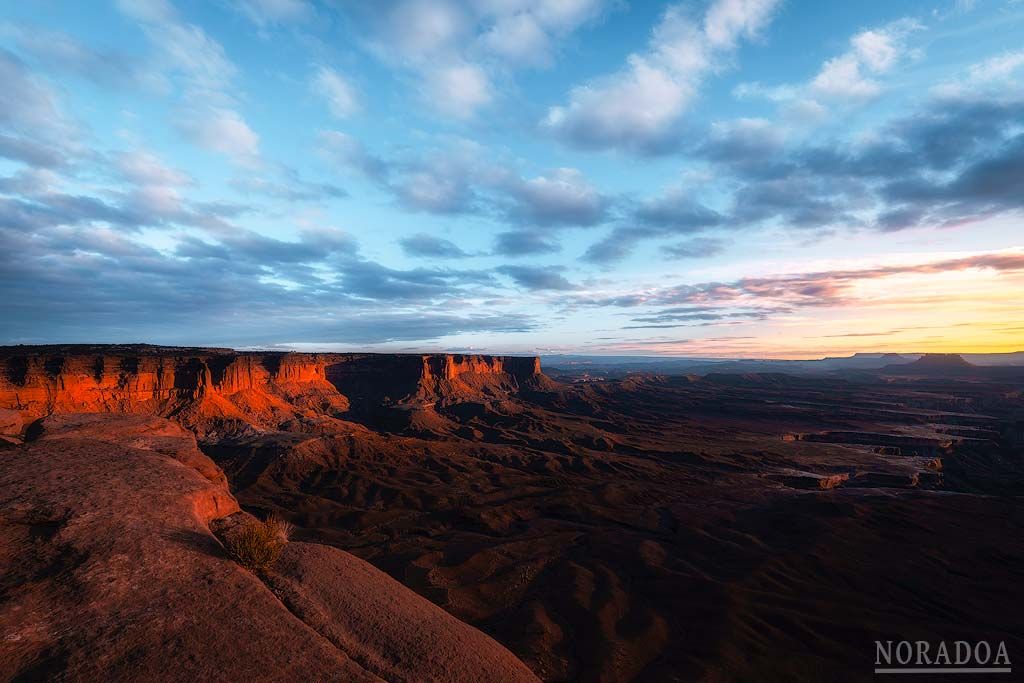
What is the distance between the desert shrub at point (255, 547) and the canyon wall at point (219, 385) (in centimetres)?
1511

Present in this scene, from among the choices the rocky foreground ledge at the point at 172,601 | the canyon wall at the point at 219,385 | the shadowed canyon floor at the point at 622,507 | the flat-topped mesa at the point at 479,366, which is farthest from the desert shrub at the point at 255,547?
the flat-topped mesa at the point at 479,366

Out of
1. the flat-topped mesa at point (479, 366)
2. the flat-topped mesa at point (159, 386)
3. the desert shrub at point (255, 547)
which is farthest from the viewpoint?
the flat-topped mesa at point (479, 366)

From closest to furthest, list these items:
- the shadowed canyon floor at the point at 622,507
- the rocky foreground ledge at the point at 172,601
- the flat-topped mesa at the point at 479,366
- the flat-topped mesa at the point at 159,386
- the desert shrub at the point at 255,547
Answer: the rocky foreground ledge at the point at 172,601 → the desert shrub at the point at 255,547 → the shadowed canyon floor at the point at 622,507 → the flat-topped mesa at the point at 159,386 → the flat-topped mesa at the point at 479,366

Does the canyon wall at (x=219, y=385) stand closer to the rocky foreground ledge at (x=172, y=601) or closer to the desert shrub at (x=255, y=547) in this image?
the rocky foreground ledge at (x=172, y=601)

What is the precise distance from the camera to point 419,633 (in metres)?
8.65

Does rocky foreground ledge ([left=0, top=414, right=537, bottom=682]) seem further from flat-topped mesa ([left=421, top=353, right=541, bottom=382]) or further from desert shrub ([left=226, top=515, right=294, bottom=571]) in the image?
flat-topped mesa ([left=421, top=353, right=541, bottom=382])

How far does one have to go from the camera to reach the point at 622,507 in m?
38.2

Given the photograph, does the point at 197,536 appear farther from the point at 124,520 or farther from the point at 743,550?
the point at 743,550

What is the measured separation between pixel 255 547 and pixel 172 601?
1.72 metres

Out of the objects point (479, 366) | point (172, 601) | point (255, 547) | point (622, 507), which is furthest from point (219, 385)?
point (479, 366)

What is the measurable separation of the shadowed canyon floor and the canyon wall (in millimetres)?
280

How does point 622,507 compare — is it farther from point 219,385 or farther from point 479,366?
point 479,366

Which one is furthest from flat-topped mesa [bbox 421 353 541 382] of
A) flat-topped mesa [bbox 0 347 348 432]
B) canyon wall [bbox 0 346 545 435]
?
flat-topped mesa [bbox 0 347 348 432]

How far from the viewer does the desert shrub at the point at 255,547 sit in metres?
8.77
